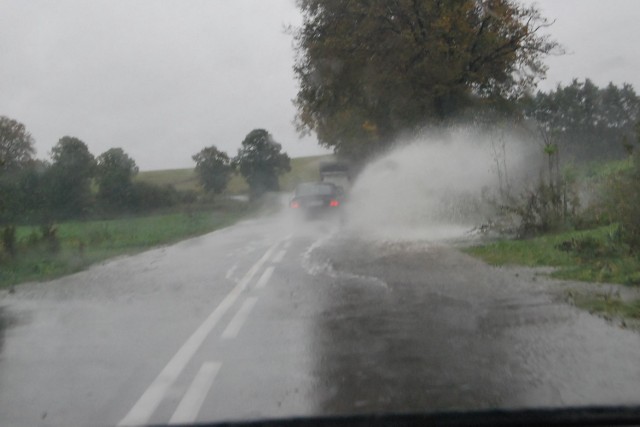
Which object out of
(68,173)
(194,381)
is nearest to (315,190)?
(68,173)

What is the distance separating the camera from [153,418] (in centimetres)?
502

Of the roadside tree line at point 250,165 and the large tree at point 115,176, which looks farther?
the roadside tree line at point 250,165

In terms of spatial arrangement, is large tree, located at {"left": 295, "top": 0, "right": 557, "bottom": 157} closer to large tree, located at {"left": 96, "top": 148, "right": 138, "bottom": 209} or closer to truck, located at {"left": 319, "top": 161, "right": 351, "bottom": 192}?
large tree, located at {"left": 96, "top": 148, "right": 138, "bottom": 209}

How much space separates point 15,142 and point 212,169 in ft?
73.7

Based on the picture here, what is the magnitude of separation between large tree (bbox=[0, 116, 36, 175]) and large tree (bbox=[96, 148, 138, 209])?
4.81 metres

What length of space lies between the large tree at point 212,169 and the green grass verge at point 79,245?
10962 millimetres

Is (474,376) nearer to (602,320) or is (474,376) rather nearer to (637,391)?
(637,391)

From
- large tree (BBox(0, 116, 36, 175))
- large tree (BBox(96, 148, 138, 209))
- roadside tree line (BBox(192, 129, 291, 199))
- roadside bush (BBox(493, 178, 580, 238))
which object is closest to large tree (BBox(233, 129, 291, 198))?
roadside tree line (BBox(192, 129, 291, 199))

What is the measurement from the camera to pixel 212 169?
45531 millimetres

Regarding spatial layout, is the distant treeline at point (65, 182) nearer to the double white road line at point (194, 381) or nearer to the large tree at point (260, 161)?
the double white road line at point (194, 381)

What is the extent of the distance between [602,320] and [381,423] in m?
4.16

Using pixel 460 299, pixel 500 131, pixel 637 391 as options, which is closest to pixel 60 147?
pixel 500 131

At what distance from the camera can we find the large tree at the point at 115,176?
29156 millimetres

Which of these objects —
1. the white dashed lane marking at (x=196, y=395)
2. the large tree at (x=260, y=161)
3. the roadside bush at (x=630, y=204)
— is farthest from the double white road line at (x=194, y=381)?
the large tree at (x=260, y=161)
